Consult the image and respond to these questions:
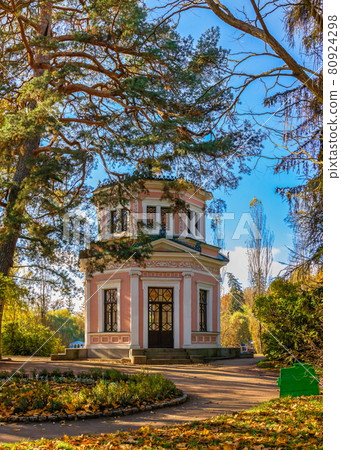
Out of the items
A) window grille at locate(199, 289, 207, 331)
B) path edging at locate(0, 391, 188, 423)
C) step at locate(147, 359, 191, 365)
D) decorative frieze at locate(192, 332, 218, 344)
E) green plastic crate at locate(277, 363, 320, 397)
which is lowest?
step at locate(147, 359, 191, 365)

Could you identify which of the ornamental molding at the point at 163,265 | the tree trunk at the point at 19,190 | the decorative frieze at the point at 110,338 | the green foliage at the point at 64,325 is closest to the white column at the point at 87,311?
the decorative frieze at the point at 110,338

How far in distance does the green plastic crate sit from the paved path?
0.80 meters

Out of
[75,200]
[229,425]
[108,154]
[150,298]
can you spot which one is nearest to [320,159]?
[229,425]

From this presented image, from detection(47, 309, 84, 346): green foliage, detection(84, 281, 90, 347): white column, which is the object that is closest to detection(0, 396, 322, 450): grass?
detection(84, 281, 90, 347): white column

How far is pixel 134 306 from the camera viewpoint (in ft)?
75.5

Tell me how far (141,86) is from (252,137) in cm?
337

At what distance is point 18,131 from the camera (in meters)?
12.7

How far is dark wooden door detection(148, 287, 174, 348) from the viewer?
23.2m

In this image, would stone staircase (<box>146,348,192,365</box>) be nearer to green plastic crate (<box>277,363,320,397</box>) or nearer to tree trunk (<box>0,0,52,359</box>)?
tree trunk (<box>0,0,52,359</box>)

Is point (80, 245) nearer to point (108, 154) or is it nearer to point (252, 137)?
point (108, 154)

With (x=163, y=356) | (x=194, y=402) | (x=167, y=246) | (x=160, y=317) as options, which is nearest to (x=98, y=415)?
(x=194, y=402)

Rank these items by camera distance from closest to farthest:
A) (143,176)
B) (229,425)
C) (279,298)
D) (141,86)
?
(229,425), (141,86), (143,176), (279,298)

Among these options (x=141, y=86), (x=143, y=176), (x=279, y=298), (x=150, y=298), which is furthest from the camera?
(x=150, y=298)

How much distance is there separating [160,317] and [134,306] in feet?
4.68
